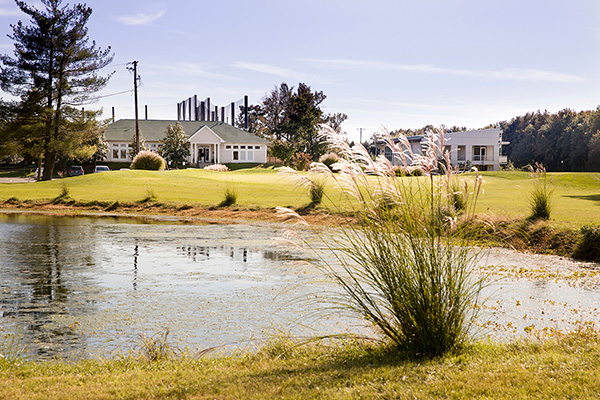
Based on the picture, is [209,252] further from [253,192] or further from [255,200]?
[253,192]

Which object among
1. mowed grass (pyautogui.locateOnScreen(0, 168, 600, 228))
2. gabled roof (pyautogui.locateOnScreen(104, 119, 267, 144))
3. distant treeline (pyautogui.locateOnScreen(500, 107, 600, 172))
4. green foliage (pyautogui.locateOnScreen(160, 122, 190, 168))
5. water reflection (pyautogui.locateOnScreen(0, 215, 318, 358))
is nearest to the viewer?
water reflection (pyautogui.locateOnScreen(0, 215, 318, 358))

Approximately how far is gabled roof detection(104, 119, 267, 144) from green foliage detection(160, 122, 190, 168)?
4044mm

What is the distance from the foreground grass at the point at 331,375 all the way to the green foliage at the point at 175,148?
61805mm

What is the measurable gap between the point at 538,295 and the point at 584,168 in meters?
59.2

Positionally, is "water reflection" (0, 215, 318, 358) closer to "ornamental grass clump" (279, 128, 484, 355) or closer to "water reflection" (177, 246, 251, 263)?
"water reflection" (177, 246, 251, 263)

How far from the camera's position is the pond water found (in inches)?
289

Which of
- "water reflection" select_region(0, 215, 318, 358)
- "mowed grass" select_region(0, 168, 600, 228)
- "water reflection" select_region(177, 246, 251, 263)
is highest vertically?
"mowed grass" select_region(0, 168, 600, 228)

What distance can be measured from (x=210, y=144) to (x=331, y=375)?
65.5 metres

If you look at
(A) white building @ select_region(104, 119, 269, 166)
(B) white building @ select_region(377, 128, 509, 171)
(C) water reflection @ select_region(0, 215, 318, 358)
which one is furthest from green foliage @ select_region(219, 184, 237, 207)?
(A) white building @ select_region(104, 119, 269, 166)

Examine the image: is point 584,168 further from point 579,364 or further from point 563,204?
point 579,364

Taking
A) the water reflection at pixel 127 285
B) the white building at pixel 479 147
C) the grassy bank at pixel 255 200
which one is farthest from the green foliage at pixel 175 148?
the water reflection at pixel 127 285

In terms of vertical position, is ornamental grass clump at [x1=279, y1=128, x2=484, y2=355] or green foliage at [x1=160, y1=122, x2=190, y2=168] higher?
green foliage at [x1=160, y1=122, x2=190, y2=168]

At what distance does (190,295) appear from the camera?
380 inches

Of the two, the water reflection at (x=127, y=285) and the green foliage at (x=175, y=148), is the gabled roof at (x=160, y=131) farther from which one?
the water reflection at (x=127, y=285)
